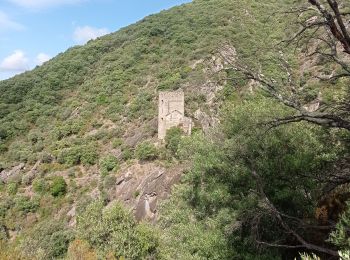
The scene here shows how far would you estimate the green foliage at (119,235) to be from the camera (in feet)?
77.4

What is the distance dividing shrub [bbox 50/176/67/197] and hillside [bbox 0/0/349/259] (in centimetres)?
13

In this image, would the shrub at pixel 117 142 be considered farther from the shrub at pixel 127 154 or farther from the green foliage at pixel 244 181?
the green foliage at pixel 244 181

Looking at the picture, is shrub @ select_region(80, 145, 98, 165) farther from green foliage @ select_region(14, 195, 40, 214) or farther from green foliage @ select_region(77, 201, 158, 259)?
green foliage @ select_region(77, 201, 158, 259)

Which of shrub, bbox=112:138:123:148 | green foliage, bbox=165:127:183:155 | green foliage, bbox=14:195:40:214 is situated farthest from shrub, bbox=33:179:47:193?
green foliage, bbox=165:127:183:155

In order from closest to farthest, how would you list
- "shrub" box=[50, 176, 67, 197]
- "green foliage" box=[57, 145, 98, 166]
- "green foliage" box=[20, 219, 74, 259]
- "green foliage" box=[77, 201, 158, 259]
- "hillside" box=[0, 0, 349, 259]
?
"hillside" box=[0, 0, 349, 259], "green foliage" box=[77, 201, 158, 259], "green foliage" box=[20, 219, 74, 259], "shrub" box=[50, 176, 67, 197], "green foliage" box=[57, 145, 98, 166]

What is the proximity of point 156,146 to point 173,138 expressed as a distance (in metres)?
2.54

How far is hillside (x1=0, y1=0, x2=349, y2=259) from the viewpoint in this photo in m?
12.6

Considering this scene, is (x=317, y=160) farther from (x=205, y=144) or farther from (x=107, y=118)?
(x=107, y=118)

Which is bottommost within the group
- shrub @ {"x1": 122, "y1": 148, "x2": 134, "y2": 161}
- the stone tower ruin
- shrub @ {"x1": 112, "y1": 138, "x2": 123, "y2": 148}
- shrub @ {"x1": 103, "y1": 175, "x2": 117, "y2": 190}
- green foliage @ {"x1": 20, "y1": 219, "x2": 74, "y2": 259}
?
green foliage @ {"x1": 20, "y1": 219, "x2": 74, "y2": 259}

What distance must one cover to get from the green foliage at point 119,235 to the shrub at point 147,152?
13315 mm

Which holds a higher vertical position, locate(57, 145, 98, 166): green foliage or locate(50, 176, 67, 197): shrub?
locate(57, 145, 98, 166): green foliage

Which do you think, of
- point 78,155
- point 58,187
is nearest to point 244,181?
point 58,187

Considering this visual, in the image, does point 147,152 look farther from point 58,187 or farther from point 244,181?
point 244,181

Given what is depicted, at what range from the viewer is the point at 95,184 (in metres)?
Result: 41.6
